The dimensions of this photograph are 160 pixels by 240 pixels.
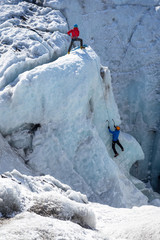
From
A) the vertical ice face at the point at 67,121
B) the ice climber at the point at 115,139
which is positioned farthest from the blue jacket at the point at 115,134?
the vertical ice face at the point at 67,121

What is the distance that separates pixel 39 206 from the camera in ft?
9.75

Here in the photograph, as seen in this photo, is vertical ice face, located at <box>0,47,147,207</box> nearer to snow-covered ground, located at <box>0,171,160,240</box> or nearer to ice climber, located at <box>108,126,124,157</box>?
ice climber, located at <box>108,126,124,157</box>

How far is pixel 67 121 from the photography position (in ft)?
22.3

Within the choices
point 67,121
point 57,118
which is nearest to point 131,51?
point 67,121

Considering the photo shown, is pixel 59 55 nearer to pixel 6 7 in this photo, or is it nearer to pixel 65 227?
pixel 6 7

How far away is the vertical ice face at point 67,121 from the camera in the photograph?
244 inches

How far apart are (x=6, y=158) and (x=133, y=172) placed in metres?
8.11

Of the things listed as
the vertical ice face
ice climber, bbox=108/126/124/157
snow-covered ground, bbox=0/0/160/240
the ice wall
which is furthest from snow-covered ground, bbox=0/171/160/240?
the ice wall

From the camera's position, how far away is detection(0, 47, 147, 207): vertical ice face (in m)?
6.19

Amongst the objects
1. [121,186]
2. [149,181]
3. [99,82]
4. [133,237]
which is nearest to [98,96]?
[99,82]

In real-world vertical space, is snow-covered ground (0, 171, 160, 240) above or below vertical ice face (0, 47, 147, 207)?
above

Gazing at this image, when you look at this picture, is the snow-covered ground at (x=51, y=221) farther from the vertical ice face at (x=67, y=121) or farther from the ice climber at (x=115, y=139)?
the ice climber at (x=115, y=139)

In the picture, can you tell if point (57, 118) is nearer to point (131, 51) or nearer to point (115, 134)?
point (115, 134)

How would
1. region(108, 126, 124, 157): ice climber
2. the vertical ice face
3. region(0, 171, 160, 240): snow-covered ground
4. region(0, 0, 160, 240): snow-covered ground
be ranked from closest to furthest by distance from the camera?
1. region(0, 171, 160, 240): snow-covered ground
2. region(0, 0, 160, 240): snow-covered ground
3. the vertical ice face
4. region(108, 126, 124, 157): ice climber
